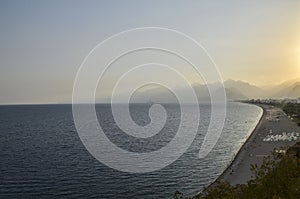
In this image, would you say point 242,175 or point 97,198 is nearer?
point 97,198

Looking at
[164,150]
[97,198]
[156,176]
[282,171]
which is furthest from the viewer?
[164,150]

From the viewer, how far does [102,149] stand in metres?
83.7

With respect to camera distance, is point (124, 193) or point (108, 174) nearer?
point (124, 193)

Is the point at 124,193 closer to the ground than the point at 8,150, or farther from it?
closer to the ground

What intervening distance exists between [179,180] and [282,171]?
117ft

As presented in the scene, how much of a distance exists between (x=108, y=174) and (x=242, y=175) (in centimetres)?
2021

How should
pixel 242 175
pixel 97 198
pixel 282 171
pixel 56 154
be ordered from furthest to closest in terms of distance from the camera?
pixel 56 154
pixel 242 175
pixel 97 198
pixel 282 171

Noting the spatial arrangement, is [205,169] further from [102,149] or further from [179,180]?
[102,149]

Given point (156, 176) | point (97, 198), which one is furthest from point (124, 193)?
point (156, 176)

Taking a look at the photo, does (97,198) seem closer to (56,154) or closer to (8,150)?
(56,154)

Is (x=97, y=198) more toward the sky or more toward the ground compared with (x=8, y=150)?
more toward the ground

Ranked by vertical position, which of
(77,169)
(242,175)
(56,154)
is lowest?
(242,175)

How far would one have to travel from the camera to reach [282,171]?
52.3ft

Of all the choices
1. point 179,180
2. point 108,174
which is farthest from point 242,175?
point 108,174
